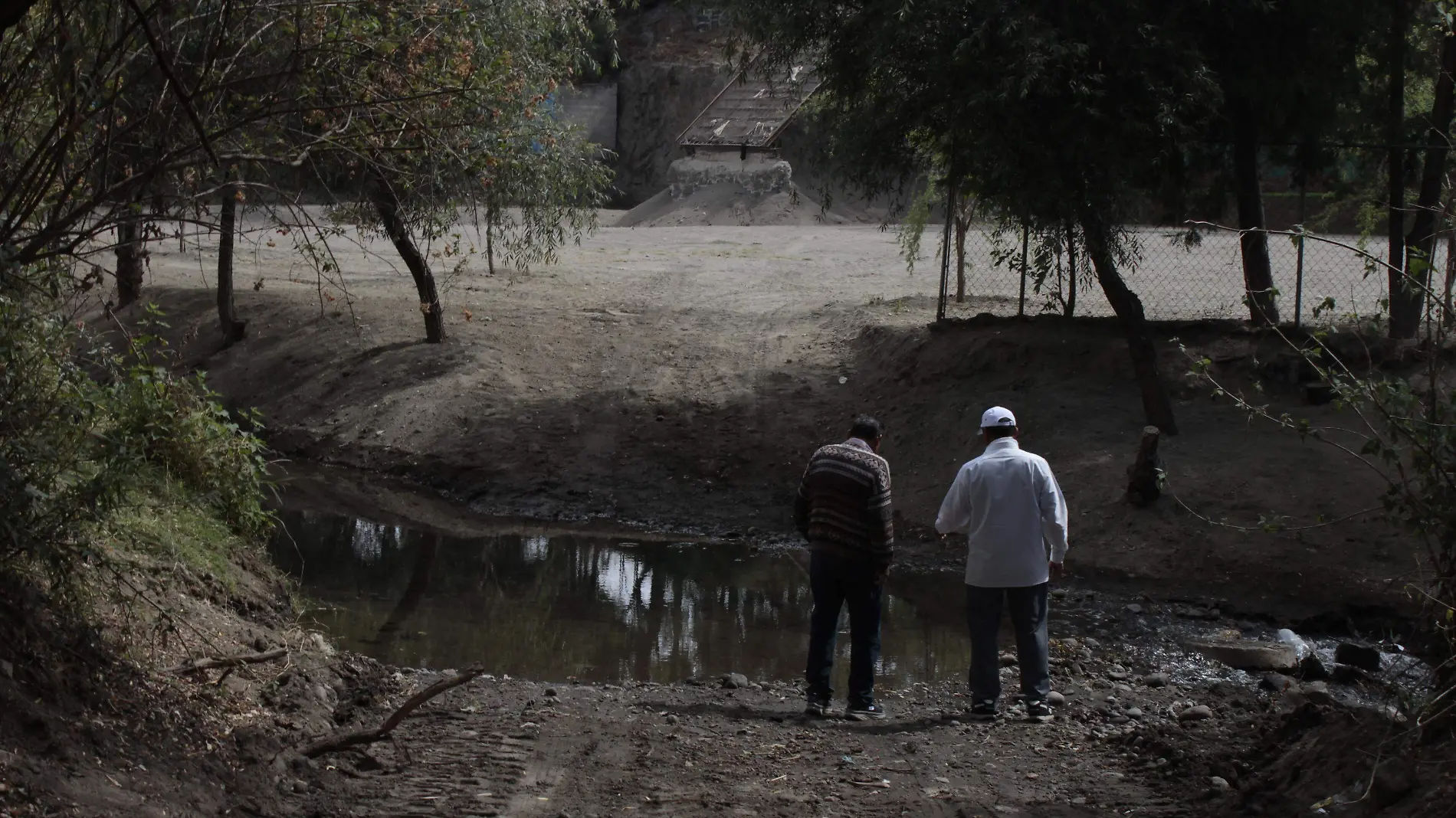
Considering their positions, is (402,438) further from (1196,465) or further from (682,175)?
(682,175)

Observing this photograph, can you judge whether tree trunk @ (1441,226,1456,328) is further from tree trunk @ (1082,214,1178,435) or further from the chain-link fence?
the chain-link fence

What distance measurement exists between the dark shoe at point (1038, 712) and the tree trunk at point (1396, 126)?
7.92 m

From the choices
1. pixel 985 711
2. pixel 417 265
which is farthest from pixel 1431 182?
pixel 417 265

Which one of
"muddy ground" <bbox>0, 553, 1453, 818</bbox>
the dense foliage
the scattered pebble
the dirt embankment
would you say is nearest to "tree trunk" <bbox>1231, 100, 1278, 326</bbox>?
the dirt embankment

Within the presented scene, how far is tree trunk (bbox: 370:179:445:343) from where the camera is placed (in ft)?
45.5

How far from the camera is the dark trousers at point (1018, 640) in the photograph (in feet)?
26.1

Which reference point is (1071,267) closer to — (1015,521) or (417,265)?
(1015,521)

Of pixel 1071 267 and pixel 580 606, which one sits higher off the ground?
pixel 1071 267

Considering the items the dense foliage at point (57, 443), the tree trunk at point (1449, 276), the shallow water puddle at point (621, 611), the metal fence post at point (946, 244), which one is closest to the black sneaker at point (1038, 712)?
the shallow water puddle at point (621, 611)

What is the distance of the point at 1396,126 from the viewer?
14203 mm

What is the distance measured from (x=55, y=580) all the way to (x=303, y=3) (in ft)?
10.0

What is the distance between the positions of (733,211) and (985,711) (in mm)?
29699

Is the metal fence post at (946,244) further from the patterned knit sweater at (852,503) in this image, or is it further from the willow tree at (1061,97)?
the patterned knit sweater at (852,503)

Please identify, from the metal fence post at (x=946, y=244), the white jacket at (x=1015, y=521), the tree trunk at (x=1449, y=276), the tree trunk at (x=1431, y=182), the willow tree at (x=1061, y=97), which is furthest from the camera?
the metal fence post at (x=946, y=244)
